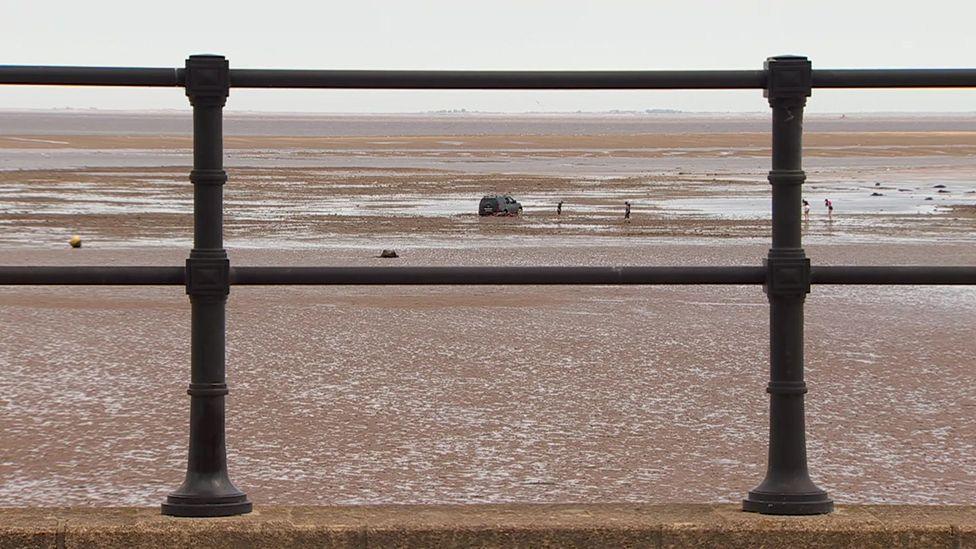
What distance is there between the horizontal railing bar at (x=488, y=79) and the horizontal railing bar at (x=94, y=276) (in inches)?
19.3

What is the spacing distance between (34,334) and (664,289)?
7.14 meters

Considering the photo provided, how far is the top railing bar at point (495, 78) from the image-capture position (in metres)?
3.93

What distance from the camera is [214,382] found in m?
4.05

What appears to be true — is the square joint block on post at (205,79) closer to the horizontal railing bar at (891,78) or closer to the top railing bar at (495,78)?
the top railing bar at (495,78)

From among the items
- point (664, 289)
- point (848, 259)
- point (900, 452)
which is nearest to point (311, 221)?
point (848, 259)

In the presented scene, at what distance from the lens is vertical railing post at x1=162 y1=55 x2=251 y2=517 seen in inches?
152

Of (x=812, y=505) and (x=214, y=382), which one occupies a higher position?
(x=214, y=382)

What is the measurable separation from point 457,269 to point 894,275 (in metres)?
1.08

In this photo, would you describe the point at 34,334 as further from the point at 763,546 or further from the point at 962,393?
the point at 763,546

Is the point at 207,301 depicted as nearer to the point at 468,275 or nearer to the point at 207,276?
the point at 207,276

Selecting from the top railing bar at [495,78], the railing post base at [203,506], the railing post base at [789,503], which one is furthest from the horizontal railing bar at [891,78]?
the railing post base at [203,506]

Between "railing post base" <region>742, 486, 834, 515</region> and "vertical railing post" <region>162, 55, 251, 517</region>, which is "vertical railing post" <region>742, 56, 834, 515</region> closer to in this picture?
"railing post base" <region>742, 486, 834, 515</region>

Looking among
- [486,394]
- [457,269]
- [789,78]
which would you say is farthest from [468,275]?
[486,394]

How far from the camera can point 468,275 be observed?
3.97 m
